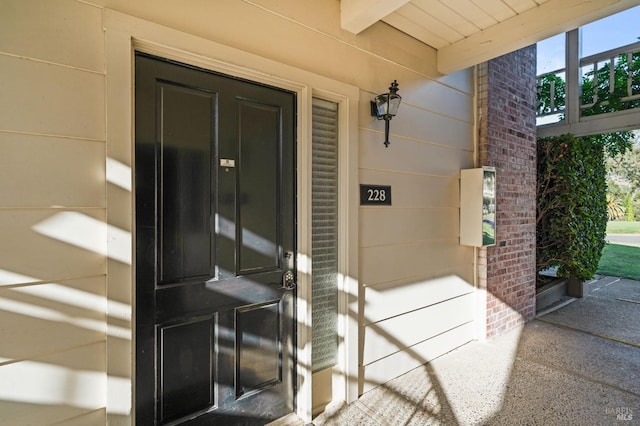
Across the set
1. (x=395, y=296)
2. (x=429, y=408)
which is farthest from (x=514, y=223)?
(x=429, y=408)

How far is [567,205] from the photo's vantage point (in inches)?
173

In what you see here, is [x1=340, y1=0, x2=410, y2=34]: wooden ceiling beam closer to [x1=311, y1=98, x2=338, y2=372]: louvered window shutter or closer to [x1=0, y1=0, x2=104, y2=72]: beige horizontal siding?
[x1=311, y1=98, x2=338, y2=372]: louvered window shutter

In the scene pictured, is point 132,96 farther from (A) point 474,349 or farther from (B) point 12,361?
(A) point 474,349

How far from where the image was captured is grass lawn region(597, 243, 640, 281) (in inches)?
250

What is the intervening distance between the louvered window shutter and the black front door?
0.70 feet


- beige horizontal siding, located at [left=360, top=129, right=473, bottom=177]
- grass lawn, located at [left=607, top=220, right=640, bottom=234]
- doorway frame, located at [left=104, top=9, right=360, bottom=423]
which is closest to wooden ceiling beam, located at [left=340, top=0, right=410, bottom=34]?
doorway frame, located at [left=104, top=9, right=360, bottom=423]

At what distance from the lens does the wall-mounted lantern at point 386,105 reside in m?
2.37

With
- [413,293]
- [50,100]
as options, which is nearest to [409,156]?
[413,293]

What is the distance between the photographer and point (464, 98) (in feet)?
10.6

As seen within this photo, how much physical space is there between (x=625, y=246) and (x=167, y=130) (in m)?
12.3

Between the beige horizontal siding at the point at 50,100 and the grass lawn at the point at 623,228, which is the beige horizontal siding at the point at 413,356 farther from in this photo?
the grass lawn at the point at 623,228

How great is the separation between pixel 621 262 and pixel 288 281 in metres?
9.05

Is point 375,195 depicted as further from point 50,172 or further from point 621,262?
point 621,262

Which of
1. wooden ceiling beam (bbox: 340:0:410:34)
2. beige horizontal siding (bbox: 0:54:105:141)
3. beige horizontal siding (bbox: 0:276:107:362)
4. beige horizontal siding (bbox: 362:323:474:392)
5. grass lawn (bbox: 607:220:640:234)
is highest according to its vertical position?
wooden ceiling beam (bbox: 340:0:410:34)
